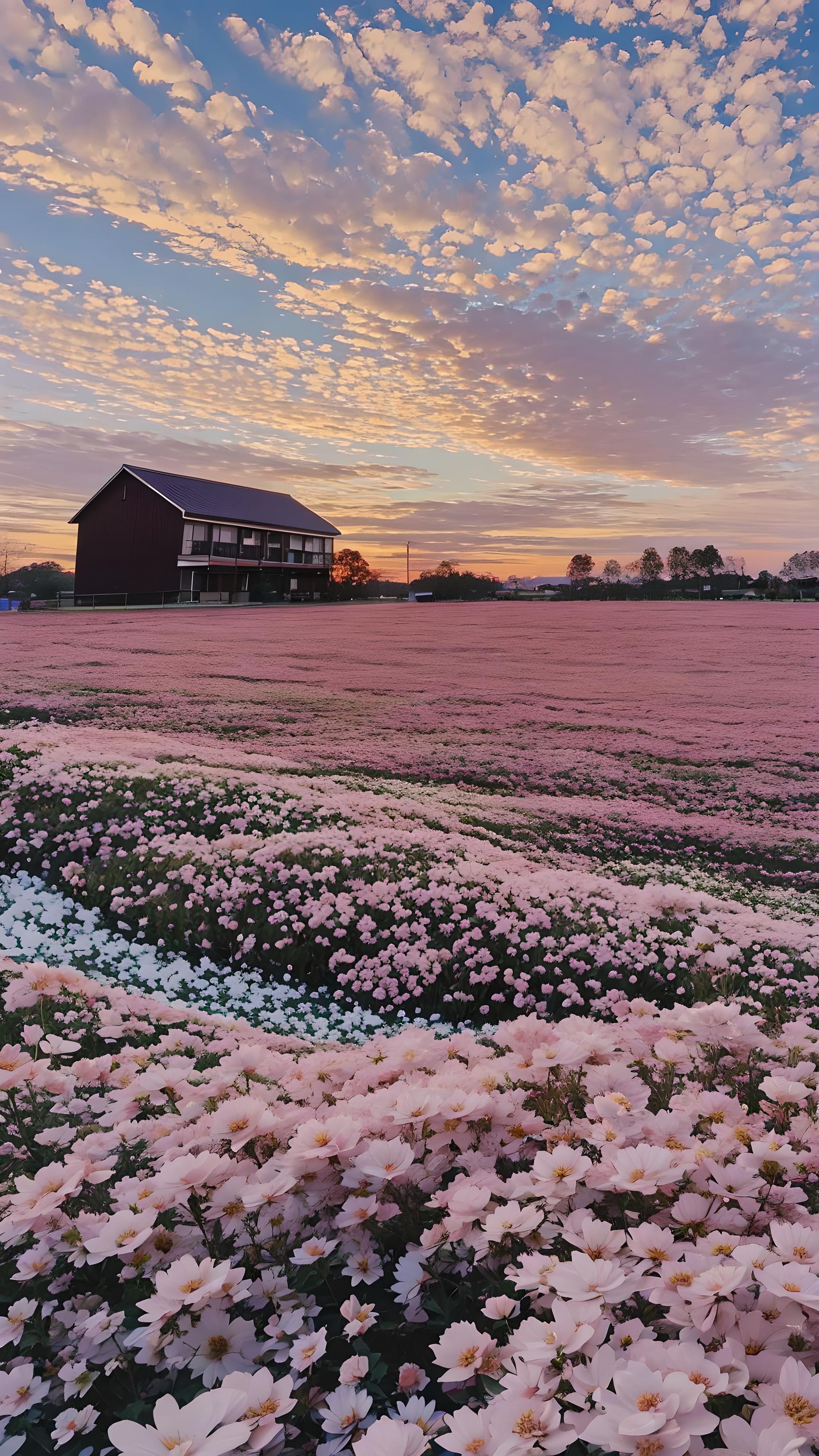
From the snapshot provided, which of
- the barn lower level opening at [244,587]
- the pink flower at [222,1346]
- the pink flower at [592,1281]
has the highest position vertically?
the barn lower level opening at [244,587]

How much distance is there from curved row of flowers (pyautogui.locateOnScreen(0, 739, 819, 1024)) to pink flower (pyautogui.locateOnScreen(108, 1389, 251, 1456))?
12.9 feet

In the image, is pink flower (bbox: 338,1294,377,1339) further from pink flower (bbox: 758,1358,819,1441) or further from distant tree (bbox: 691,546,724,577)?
distant tree (bbox: 691,546,724,577)

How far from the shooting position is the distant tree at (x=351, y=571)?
40875 millimetres

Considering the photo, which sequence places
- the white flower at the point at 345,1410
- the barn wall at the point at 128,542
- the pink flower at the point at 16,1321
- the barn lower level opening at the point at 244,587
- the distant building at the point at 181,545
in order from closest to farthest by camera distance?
the white flower at the point at 345,1410 → the pink flower at the point at 16,1321 → the barn lower level opening at the point at 244,587 → the distant building at the point at 181,545 → the barn wall at the point at 128,542

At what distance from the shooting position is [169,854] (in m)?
8.99

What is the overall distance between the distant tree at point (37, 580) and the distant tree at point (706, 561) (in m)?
26.7

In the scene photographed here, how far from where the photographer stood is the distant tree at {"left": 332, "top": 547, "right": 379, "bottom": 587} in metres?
40.9

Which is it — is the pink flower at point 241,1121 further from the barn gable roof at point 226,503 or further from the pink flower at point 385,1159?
the barn gable roof at point 226,503

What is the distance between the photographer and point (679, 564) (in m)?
31.4

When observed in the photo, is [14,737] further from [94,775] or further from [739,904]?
[739,904]

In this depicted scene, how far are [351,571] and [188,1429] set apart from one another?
44.9 meters

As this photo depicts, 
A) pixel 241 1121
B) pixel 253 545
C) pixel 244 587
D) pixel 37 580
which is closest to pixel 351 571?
pixel 253 545

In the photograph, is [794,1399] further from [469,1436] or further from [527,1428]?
[469,1436]

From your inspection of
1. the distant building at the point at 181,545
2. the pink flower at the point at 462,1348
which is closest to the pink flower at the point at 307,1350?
the pink flower at the point at 462,1348
